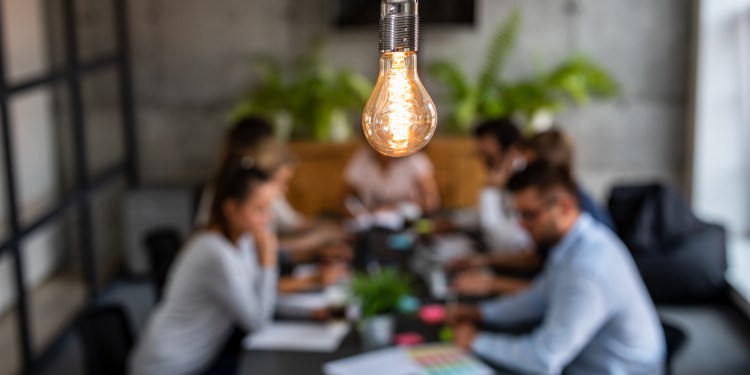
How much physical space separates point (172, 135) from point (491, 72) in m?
2.69

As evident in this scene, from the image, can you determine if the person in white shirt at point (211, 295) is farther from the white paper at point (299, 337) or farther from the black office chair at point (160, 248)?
the black office chair at point (160, 248)

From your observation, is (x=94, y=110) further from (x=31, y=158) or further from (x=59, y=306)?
(x=59, y=306)

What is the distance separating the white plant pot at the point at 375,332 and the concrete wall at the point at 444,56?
14.0 feet

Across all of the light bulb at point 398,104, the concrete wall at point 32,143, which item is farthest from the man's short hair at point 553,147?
the concrete wall at point 32,143

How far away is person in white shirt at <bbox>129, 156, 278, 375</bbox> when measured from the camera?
414cm

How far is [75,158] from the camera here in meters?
7.16

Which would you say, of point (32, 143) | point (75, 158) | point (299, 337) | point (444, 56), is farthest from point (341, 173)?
point (299, 337)

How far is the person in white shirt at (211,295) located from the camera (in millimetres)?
4145

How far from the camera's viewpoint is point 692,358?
15.8ft

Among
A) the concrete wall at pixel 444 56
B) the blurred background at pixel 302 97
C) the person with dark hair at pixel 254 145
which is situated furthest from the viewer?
the concrete wall at pixel 444 56

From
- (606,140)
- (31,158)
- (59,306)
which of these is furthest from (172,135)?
(606,140)

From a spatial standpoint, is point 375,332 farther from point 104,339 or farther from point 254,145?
point 254,145

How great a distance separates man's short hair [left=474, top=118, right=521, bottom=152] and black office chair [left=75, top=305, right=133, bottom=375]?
2.55 m

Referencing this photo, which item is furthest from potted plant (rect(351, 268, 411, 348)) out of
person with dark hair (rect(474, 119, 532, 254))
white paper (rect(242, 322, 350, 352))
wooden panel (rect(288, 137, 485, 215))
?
wooden panel (rect(288, 137, 485, 215))
